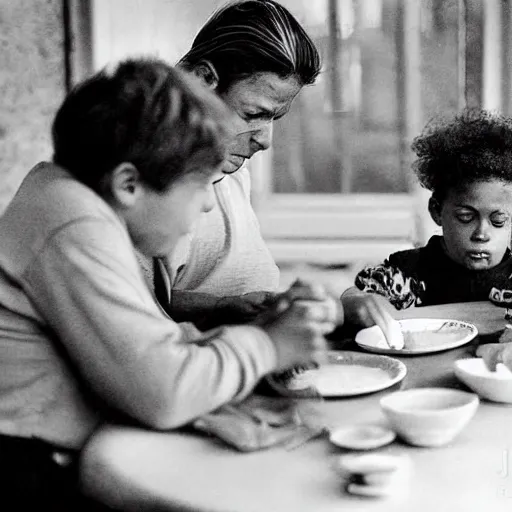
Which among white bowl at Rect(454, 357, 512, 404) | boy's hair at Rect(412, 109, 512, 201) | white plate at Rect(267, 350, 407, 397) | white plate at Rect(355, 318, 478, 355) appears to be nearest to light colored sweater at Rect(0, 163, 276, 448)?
white plate at Rect(267, 350, 407, 397)

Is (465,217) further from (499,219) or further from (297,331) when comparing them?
(297,331)

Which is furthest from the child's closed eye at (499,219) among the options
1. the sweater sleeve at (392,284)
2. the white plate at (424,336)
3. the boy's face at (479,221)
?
the white plate at (424,336)

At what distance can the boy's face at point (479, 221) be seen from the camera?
191 cm

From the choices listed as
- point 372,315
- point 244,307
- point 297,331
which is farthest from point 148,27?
point 297,331

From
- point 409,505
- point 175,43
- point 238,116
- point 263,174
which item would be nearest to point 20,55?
point 175,43

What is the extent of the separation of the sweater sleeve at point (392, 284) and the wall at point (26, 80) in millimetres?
1425

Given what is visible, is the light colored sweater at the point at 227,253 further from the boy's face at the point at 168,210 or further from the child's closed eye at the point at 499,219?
the boy's face at the point at 168,210

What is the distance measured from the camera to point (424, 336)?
1.48m

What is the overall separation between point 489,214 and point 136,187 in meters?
1.11

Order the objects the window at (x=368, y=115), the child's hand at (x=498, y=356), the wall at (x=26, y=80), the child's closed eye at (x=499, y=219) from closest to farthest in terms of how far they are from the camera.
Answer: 1. the child's hand at (x=498, y=356)
2. the child's closed eye at (x=499, y=219)
3. the wall at (x=26, y=80)
4. the window at (x=368, y=115)

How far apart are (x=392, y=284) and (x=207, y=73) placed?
0.75m

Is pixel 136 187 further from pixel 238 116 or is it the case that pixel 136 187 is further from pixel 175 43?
pixel 175 43

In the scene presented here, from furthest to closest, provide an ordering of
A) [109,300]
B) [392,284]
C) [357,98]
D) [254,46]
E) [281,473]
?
[357,98]
[392,284]
[254,46]
[109,300]
[281,473]

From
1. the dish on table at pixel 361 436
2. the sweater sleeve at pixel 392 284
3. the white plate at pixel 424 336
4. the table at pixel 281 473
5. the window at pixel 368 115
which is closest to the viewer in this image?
the table at pixel 281 473
